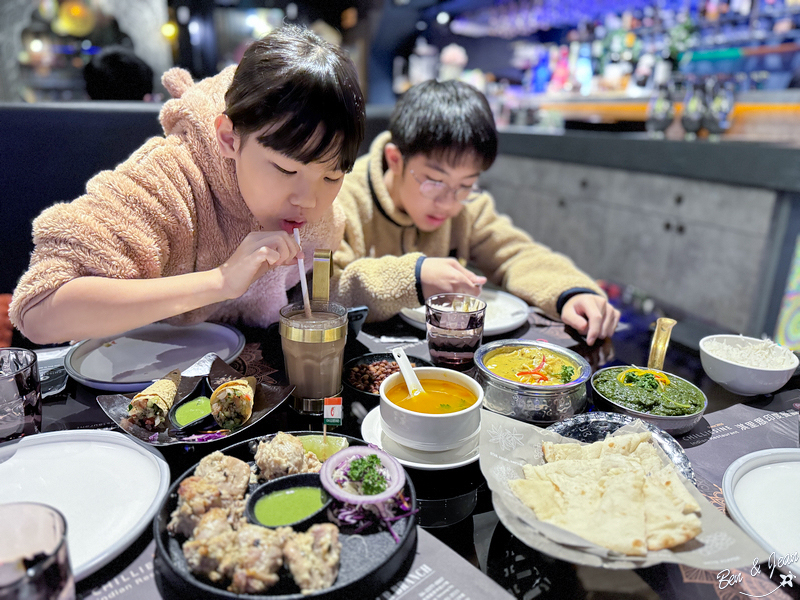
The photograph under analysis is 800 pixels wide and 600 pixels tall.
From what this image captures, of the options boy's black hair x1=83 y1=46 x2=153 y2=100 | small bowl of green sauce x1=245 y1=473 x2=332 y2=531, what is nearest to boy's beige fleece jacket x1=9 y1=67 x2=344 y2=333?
small bowl of green sauce x1=245 y1=473 x2=332 y2=531

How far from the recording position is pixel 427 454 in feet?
2.67

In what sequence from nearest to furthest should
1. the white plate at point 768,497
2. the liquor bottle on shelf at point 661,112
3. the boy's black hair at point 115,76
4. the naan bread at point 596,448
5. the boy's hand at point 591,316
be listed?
the white plate at point 768,497 → the naan bread at point 596,448 → the boy's hand at point 591,316 → the boy's black hair at point 115,76 → the liquor bottle on shelf at point 661,112

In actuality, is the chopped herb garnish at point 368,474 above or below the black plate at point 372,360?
above

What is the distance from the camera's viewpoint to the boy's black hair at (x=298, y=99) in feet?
3.29

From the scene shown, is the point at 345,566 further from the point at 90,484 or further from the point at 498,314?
the point at 498,314

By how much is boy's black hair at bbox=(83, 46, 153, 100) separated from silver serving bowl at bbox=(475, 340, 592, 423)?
102 inches

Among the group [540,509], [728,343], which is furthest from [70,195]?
[728,343]

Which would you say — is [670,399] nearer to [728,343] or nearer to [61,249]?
[728,343]

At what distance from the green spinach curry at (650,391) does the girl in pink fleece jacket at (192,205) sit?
707 millimetres

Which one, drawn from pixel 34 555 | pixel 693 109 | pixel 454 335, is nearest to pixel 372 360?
pixel 454 335

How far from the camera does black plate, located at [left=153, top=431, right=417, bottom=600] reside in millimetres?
551

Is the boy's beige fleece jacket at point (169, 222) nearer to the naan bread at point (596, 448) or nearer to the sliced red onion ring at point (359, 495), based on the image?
the sliced red onion ring at point (359, 495)

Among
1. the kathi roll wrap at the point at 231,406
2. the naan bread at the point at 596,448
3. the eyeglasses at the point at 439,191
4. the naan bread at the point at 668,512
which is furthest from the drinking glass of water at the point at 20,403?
the eyeglasses at the point at 439,191

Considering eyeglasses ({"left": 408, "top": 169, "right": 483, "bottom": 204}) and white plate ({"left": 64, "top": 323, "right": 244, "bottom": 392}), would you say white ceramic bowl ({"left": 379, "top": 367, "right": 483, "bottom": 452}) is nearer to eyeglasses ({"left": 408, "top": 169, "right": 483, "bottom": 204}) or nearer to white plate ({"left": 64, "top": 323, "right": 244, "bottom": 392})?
white plate ({"left": 64, "top": 323, "right": 244, "bottom": 392})
